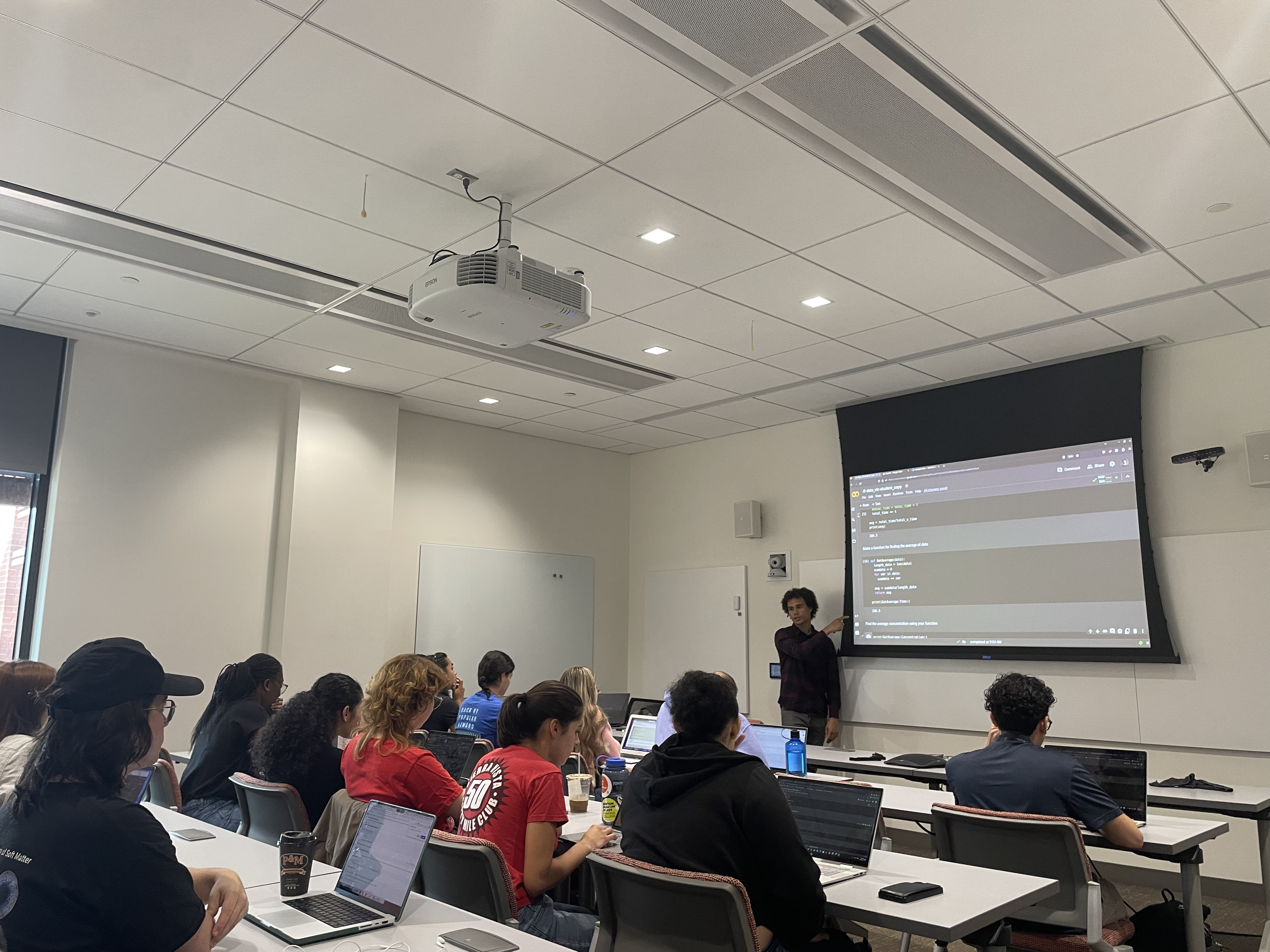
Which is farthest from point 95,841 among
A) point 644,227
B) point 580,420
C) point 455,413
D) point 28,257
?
point 580,420

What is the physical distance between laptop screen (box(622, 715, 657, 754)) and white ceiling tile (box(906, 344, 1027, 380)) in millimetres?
2814

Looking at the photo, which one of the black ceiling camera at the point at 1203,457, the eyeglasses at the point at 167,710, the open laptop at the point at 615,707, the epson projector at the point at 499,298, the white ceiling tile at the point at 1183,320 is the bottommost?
the open laptop at the point at 615,707

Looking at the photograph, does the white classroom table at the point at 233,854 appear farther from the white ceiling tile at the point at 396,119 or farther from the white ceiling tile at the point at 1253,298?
the white ceiling tile at the point at 1253,298

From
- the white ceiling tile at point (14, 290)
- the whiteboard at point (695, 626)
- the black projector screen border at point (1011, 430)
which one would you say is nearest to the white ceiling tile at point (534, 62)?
the white ceiling tile at point (14, 290)

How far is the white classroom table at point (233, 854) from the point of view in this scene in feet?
7.66

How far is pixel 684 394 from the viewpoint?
6.54 meters

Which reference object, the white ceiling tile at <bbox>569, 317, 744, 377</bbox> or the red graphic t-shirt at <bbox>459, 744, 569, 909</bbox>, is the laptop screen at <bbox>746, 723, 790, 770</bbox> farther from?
the white ceiling tile at <bbox>569, 317, 744, 377</bbox>

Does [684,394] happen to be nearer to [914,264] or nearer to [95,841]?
[914,264]

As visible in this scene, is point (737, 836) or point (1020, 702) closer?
point (737, 836)

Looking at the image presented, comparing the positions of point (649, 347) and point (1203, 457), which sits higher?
point (649, 347)

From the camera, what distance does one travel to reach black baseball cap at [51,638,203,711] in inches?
64.5

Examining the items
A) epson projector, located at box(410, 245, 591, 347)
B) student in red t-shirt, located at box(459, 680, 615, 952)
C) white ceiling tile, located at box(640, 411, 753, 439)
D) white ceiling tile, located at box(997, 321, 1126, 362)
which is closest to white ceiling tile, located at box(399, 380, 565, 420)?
white ceiling tile, located at box(640, 411, 753, 439)

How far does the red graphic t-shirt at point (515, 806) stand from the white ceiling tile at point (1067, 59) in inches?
94.4

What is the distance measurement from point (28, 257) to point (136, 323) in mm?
929
